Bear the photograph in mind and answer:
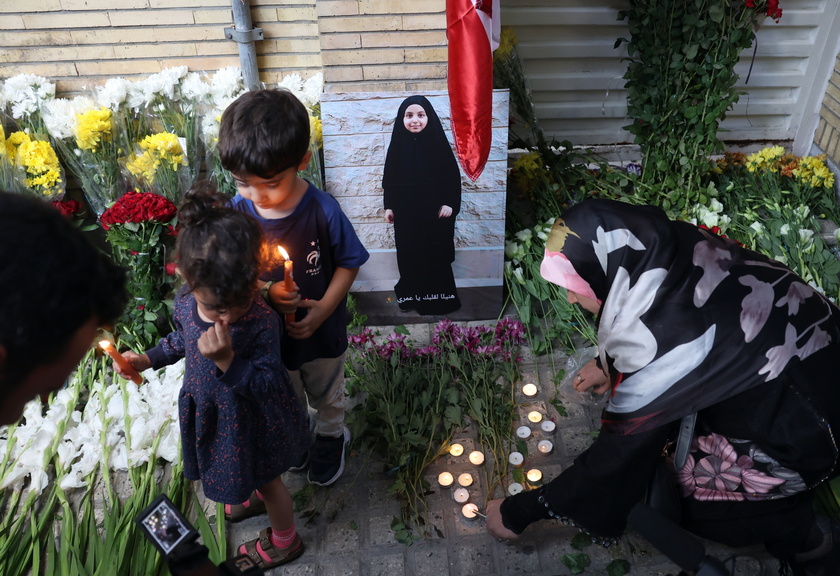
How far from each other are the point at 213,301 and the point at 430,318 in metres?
1.97

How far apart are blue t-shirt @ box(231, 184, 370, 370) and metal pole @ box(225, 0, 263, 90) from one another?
148cm

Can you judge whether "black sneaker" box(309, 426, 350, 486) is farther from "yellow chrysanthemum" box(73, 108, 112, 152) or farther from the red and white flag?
"yellow chrysanthemum" box(73, 108, 112, 152)

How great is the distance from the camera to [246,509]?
2617 mm

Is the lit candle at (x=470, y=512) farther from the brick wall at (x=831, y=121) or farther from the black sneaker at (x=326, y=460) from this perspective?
the brick wall at (x=831, y=121)

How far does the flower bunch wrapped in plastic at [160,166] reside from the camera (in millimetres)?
3264

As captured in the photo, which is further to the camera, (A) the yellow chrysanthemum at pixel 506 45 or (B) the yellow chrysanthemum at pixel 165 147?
(A) the yellow chrysanthemum at pixel 506 45

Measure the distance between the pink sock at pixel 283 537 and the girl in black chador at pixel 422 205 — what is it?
1.45 metres

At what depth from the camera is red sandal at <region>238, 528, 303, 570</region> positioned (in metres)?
2.45

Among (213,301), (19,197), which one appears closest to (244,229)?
(213,301)

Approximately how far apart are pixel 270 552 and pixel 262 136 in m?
1.46

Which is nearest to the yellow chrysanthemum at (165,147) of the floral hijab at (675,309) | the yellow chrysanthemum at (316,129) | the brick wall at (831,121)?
the yellow chrysanthemum at (316,129)

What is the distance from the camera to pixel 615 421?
6.77 feet

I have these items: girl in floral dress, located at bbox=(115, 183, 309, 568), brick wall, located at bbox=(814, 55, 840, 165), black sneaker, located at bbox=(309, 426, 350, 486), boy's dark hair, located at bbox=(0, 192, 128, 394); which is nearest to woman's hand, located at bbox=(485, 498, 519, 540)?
black sneaker, located at bbox=(309, 426, 350, 486)

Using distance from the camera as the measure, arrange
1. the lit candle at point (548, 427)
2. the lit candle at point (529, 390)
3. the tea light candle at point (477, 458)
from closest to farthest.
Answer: the tea light candle at point (477, 458)
the lit candle at point (548, 427)
the lit candle at point (529, 390)
